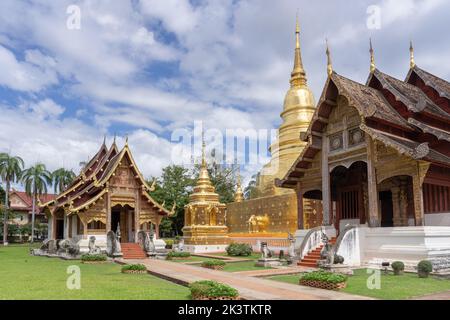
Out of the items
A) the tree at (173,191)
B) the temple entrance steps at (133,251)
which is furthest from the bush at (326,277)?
the tree at (173,191)

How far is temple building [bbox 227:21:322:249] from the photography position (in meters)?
29.2

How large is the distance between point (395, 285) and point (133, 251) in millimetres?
16276

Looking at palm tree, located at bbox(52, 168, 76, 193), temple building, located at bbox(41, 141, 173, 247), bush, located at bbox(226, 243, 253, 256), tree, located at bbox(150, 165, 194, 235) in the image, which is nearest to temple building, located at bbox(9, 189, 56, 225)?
palm tree, located at bbox(52, 168, 76, 193)

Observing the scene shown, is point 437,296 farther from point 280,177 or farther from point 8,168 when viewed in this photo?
point 8,168

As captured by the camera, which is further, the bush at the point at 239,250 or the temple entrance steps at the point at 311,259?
the bush at the point at 239,250

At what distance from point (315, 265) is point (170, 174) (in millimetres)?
38245

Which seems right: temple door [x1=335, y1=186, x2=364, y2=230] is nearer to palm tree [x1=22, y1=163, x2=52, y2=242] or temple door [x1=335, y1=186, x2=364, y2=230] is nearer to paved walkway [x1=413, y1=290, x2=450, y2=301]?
paved walkway [x1=413, y1=290, x2=450, y2=301]

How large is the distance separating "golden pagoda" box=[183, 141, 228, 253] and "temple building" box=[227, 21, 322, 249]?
1.44 m

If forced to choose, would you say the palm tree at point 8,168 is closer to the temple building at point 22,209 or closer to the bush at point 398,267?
the temple building at point 22,209

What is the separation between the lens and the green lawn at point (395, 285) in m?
10.1

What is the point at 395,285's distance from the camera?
11.5m

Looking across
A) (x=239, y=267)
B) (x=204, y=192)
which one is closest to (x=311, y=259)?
(x=239, y=267)

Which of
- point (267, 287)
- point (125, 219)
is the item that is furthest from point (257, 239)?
point (267, 287)

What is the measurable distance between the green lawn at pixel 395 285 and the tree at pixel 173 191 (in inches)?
1469
